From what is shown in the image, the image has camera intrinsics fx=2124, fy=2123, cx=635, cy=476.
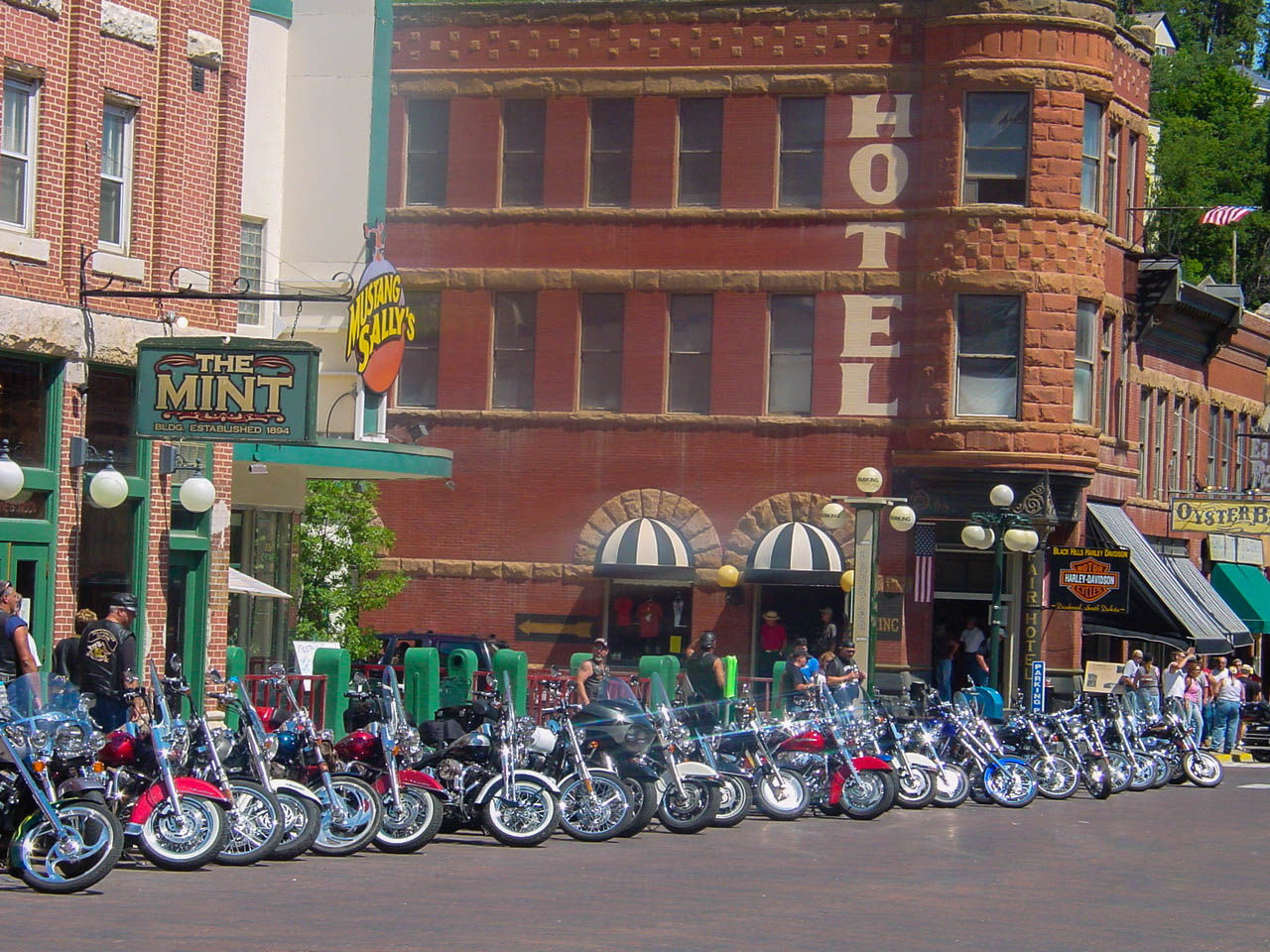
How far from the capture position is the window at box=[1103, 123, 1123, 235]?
124 feet

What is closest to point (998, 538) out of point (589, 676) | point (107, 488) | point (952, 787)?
point (952, 787)

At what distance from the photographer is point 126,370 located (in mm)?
21422

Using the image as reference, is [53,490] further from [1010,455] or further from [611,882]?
[1010,455]

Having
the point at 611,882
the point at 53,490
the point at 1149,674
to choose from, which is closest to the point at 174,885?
the point at 611,882

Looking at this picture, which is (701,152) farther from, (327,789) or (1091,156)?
(327,789)

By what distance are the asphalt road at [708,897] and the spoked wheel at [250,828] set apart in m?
0.16

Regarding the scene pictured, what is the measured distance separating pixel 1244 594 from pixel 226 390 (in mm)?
30274

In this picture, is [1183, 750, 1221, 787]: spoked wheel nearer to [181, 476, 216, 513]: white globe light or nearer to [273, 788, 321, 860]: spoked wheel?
[181, 476, 216, 513]: white globe light

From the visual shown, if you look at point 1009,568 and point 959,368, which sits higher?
point 959,368

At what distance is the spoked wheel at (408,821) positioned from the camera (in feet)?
53.1

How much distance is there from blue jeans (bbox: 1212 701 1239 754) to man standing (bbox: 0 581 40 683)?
2321cm

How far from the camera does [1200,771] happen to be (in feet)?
92.1

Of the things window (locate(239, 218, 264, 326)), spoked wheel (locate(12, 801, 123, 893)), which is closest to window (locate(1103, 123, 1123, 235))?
window (locate(239, 218, 264, 326))

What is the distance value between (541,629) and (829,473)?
18.8ft
